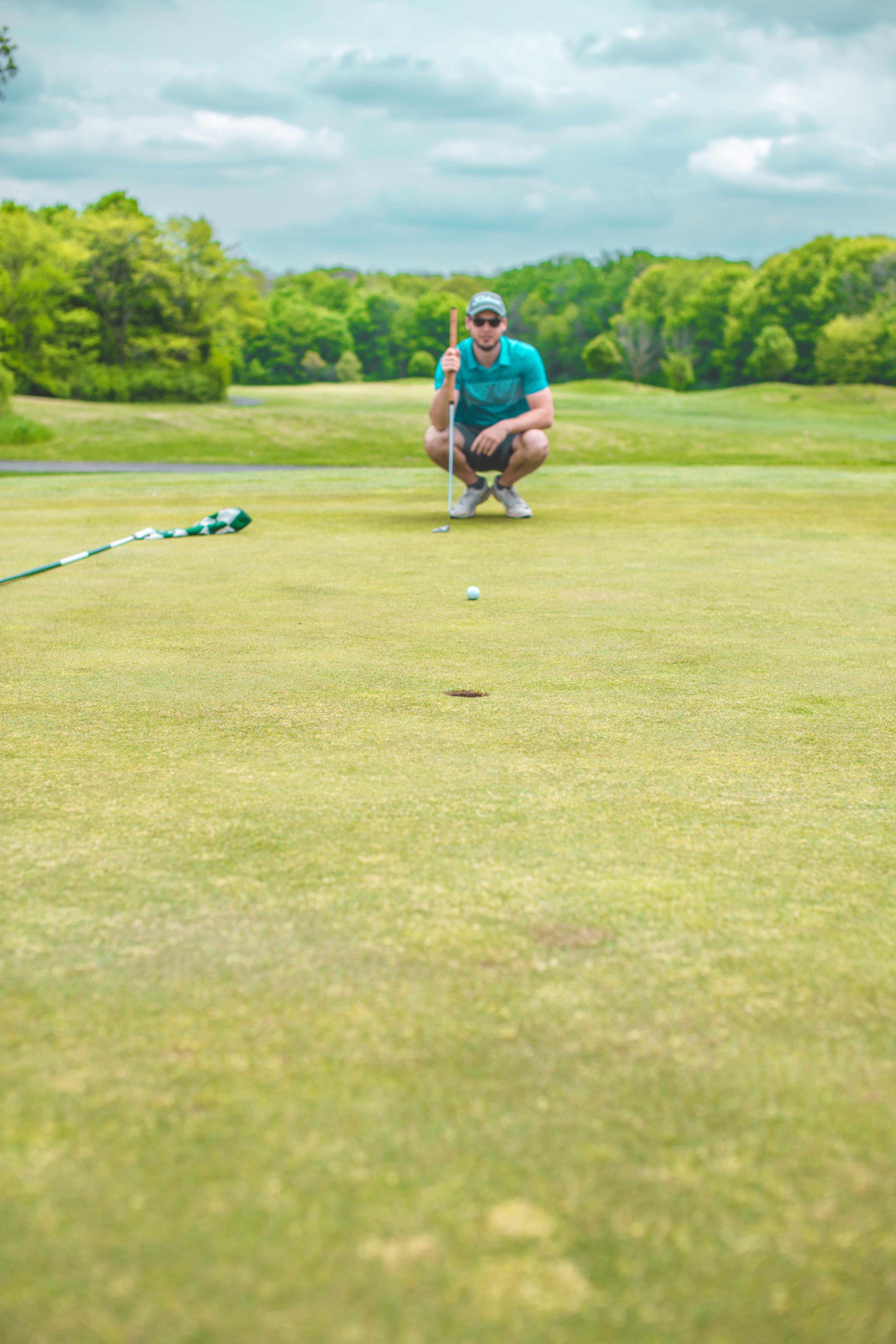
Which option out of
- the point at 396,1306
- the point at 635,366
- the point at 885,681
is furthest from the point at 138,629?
the point at 635,366

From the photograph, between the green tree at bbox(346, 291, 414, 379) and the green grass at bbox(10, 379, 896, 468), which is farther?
the green tree at bbox(346, 291, 414, 379)

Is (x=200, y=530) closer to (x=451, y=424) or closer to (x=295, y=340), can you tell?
(x=451, y=424)

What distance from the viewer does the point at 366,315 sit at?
10719 cm

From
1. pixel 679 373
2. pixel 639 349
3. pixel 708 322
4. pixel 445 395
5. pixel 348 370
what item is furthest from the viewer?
pixel 348 370

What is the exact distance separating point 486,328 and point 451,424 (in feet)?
2.55

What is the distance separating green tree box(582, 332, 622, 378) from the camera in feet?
263

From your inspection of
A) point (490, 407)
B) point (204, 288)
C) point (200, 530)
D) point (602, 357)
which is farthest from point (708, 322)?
point (200, 530)

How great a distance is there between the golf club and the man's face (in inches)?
5.4

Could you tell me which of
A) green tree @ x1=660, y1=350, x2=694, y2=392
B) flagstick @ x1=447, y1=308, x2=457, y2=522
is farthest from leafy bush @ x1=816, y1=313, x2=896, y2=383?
flagstick @ x1=447, y1=308, x2=457, y2=522

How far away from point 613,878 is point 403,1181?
98 centimetres

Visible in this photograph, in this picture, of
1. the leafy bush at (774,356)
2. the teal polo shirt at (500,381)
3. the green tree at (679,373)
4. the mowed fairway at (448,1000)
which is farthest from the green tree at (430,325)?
the mowed fairway at (448,1000)

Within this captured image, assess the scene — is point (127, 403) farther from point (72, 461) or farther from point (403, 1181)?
point (403, 1181)

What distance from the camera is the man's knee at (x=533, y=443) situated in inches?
370

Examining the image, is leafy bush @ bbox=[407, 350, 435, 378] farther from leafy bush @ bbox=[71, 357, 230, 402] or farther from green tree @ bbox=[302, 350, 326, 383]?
leafy bush @ bbox=[71, 357, 230, 402]
